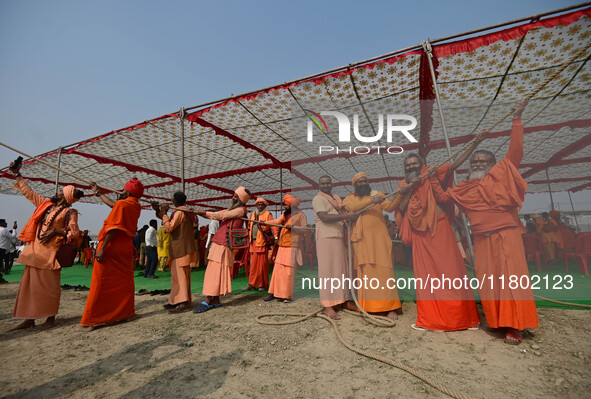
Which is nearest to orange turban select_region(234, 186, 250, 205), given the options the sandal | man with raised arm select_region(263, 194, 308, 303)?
man with raised arm select_region(263, 194, 308, 303)

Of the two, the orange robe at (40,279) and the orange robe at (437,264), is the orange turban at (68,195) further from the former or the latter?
the orange robe at (437,264)

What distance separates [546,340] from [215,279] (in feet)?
12.9

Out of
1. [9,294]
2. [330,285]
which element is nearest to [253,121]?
[330,285]

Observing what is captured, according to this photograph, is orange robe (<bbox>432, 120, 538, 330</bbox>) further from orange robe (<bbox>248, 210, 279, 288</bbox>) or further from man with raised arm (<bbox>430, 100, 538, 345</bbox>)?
orange robe (<bbox>248, 210, 279, 288</bbox>)

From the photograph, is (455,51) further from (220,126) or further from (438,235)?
(220,126)

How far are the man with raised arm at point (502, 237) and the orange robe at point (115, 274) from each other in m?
4.08

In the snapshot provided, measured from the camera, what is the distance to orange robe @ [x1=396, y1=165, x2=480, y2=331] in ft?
9.43

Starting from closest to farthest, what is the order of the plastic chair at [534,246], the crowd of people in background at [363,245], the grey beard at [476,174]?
the crowd of people in background at [363,245] < the grey beard at [476,174] < the plastic chair at [534,246]

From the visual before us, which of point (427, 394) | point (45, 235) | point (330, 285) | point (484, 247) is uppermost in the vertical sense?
point (45, 235)

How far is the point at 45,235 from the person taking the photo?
3.58 meters

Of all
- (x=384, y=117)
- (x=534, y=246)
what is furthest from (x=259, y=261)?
(x=534, y=246)

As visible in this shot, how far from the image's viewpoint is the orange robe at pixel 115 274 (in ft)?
11.1

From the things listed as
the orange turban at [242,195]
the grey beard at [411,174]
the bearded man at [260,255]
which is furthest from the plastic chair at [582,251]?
the orange turban at [242,195]

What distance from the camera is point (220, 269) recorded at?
4.27m
